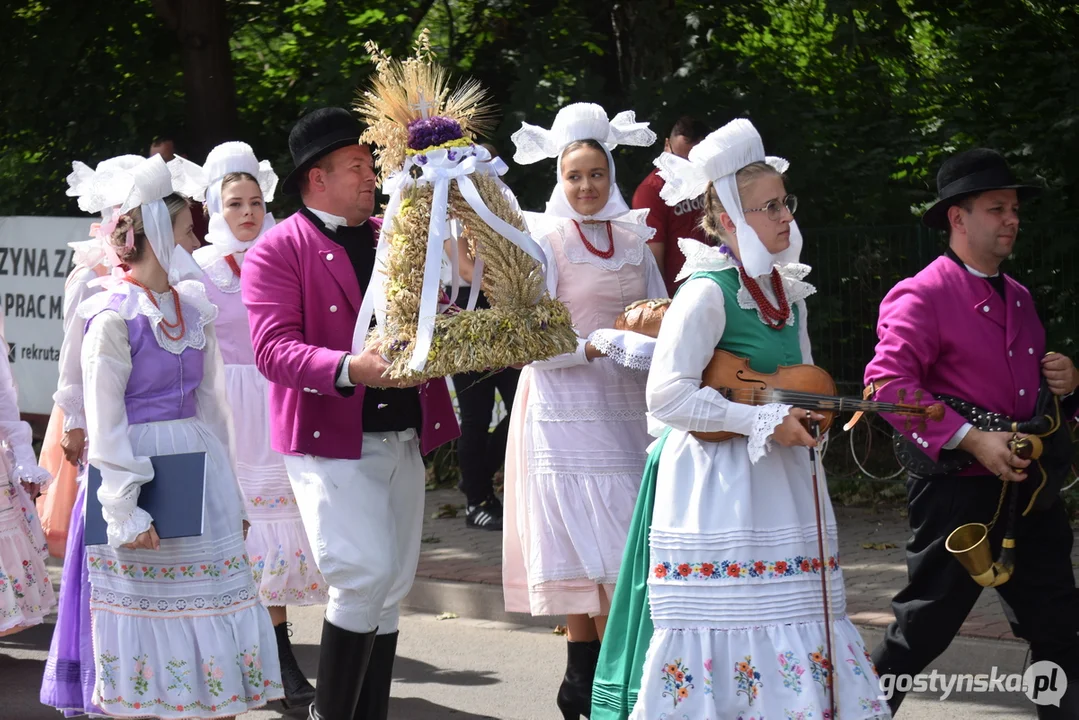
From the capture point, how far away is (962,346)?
5.15m

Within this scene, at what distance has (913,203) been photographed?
36.8ft

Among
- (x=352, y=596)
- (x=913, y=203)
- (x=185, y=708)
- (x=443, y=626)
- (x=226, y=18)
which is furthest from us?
(x=226, y=18)

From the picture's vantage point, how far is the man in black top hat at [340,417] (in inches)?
197

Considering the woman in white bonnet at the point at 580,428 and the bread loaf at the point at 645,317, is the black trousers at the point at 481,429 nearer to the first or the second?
the woman in white bonnet at the point at 580,428

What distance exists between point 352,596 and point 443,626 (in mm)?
3101

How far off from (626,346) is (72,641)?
7.45 feet

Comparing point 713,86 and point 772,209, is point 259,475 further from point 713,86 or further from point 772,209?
point 713,86

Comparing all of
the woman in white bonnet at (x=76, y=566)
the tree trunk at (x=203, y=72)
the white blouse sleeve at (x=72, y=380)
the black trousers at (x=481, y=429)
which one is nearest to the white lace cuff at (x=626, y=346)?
the woman in white bonnet at (x=76, y=566)

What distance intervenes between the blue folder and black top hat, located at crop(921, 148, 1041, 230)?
105 inches

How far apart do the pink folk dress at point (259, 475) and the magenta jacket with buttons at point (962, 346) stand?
2802 mm

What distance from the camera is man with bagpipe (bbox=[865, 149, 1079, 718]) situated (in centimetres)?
508

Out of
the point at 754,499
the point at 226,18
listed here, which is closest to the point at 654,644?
the point at 754,499

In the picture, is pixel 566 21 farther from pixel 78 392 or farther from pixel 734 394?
pixel 734 394

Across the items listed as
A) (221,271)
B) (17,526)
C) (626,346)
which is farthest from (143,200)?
(17,526)
